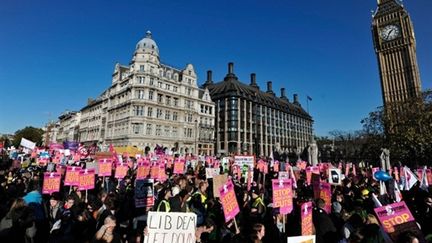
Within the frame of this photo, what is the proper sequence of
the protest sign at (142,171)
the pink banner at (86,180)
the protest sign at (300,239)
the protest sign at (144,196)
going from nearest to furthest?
the protest sign at (300,239)
the protest sign at (144,196)
the pink banner at (86,180)
the protest sign at (142,171)

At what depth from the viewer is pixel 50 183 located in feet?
31.2

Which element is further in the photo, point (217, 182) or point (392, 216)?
point (217, 182)

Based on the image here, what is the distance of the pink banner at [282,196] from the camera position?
6.60 m

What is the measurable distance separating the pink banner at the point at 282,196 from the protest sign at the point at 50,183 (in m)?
7.75

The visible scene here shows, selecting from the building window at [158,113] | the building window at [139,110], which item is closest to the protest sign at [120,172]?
the building window at [139,110]

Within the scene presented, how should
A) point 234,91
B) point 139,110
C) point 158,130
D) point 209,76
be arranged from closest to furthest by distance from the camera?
point 139,110 → point 158,130 → point 234,91 → point 209,76

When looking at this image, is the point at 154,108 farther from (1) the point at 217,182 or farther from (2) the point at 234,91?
(1) the point at 217,182

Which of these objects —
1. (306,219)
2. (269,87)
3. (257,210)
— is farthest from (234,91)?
(306,219)

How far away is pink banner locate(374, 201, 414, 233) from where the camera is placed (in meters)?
4.14

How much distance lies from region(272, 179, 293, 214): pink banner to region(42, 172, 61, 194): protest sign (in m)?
7.75

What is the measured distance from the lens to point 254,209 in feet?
23.2

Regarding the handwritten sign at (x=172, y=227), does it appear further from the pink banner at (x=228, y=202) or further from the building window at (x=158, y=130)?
the building window at (x=158, y=130)

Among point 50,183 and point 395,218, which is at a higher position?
point 50,183

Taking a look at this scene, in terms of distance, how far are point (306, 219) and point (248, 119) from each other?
65.3 m
